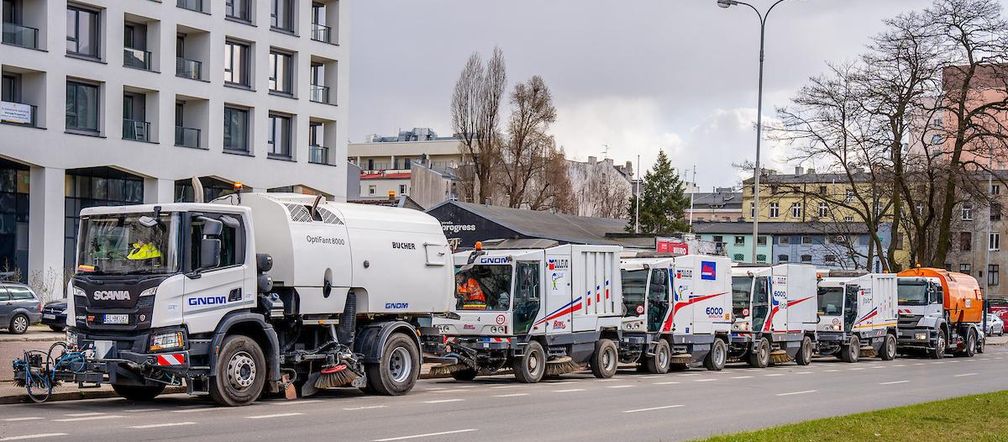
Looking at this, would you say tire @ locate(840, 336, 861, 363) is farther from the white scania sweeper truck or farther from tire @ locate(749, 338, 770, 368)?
the white scania sweeper truck

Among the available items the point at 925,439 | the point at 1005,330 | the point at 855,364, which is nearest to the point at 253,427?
the point at 925,439

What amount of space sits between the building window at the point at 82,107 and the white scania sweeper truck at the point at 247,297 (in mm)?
28339

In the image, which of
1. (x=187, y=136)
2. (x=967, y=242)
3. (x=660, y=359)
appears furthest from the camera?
(x=967, y=242)

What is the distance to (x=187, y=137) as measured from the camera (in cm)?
5006

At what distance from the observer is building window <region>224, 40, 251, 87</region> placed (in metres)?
51.6

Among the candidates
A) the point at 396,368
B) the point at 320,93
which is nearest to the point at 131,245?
the point at 396,368

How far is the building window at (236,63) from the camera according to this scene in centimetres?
5162

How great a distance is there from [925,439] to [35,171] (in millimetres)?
37518

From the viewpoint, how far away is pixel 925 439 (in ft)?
48.6

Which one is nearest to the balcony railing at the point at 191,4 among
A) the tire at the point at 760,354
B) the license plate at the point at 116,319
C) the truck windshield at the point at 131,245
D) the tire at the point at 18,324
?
the tire at the point at 18,324

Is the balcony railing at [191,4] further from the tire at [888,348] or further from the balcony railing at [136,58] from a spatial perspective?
the tire at [888,348]

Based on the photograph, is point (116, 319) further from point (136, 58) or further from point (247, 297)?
point (136, 58)

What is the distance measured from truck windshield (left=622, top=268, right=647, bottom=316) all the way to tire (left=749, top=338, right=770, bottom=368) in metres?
6.25

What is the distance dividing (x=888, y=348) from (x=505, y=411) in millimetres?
28436
